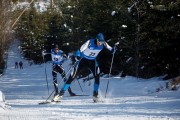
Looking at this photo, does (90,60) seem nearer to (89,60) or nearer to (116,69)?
(89,60)

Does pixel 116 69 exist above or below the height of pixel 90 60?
below

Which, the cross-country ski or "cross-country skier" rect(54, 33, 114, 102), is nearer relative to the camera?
the cross-country ski

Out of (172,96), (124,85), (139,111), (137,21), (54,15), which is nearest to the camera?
(139,111)

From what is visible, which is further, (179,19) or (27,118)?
(179,19)

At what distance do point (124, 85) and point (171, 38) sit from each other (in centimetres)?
289

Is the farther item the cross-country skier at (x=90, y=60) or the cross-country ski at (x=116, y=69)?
the cross-country skier at (x=90, y=60)

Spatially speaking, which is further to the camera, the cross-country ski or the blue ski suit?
the blue ski suit

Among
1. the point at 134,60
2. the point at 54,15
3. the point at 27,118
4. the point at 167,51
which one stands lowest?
the point at 54,15

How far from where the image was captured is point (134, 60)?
18516 mm

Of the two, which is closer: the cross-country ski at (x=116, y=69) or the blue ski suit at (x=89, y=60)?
the cross-country ski at (x=116, y=69)

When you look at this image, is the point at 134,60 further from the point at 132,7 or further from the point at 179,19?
the point at 179,19

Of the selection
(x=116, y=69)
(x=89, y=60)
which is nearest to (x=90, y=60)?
(x=89, y=60)

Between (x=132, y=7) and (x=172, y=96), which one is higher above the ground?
(x=132, y=7)

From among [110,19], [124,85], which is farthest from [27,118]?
[110,19]
